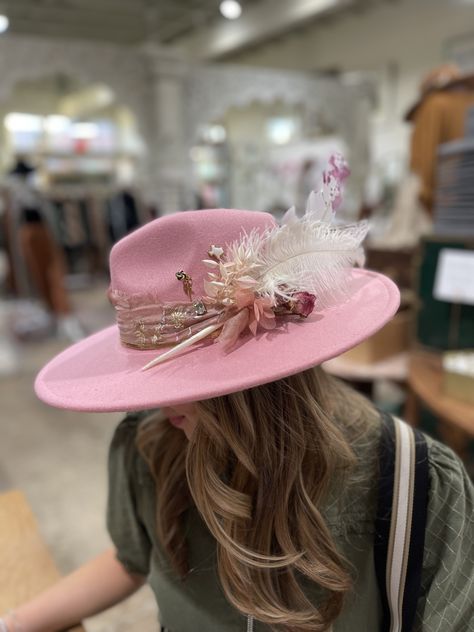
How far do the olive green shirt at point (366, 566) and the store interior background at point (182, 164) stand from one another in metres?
0.23

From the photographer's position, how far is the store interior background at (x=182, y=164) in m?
1.78

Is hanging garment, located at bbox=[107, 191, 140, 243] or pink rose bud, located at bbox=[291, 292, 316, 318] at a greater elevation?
pink rose bud, located at bbox=[291, 292, 316, 318]

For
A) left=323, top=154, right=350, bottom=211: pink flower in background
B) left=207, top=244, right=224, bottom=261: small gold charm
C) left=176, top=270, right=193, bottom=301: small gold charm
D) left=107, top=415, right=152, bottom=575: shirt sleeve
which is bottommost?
left=107, top=415, right=152, bottom=575: shirt sleeve

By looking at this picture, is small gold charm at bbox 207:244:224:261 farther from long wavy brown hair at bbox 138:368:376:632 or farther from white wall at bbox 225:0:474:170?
white wall at bbox 225:0:474:170

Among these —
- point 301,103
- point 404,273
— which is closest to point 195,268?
point 404,273

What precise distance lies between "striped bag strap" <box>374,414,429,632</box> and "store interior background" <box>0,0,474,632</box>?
449mm

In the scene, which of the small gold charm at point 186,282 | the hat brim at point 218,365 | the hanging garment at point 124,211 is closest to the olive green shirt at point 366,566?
the hat brim at point 218,365

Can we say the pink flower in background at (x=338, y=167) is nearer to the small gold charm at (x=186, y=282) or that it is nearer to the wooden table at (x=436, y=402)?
the small gold charm at (x=186, y=282)

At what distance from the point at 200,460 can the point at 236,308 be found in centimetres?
19

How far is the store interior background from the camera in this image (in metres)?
1.78

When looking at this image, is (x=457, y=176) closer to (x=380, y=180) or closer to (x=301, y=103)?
(x=301, y=103)

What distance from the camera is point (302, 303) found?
1.80 ft

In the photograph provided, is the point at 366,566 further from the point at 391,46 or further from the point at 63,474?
the point at 391,46

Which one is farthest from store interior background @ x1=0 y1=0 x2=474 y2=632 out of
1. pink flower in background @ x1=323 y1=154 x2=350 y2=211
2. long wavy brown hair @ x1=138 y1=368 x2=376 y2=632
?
pink flower in background @ x1=323 y1=154 x2=350 y2=211
